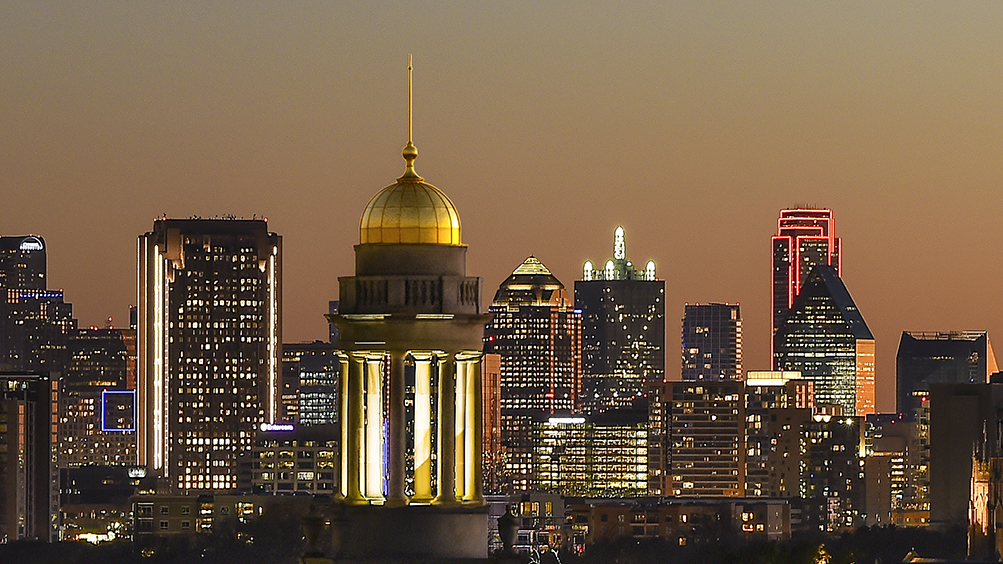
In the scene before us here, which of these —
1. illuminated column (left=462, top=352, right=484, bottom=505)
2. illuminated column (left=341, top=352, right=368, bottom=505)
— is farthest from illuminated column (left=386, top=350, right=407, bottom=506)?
illuminated column (left=462, top=352, right=484, bottom=505)

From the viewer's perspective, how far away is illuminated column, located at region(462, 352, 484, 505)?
30844mm

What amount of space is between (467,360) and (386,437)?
3.77ft

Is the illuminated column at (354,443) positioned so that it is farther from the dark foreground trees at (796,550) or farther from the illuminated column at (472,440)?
the dark foreground trees at (796,550)

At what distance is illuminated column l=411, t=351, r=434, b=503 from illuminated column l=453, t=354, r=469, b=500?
0.88 feet

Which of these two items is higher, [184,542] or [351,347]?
[351,347]

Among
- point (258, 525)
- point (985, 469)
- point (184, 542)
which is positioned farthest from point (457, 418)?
point (258, 525)

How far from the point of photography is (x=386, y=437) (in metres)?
31.0

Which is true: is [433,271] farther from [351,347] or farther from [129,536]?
[129,536]

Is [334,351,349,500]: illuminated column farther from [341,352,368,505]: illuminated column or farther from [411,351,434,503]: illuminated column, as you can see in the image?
[411,351,434,503]: illuminated column

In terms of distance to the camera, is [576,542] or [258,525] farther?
[576,542]

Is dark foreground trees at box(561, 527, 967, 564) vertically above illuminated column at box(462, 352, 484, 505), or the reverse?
illuminated column at box(462, 352, 484, 505)

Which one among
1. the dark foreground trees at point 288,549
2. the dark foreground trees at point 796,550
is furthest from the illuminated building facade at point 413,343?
the dark foreground trees at point 288,549

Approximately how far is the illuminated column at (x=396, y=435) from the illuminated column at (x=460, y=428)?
55cm

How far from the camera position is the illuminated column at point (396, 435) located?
3050 centimetres
